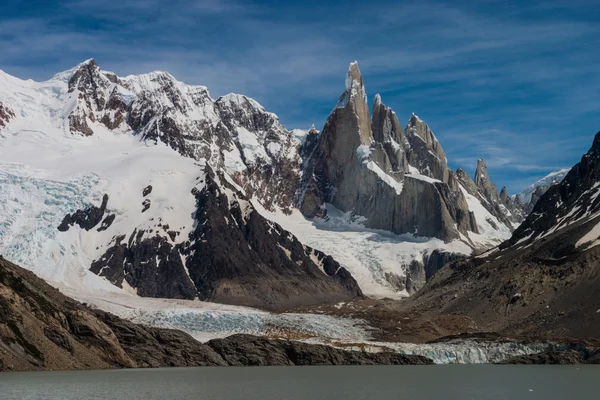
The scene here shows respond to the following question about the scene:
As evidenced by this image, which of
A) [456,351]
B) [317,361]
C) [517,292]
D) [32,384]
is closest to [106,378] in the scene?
[32,384]

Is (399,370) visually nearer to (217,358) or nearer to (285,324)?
(217,358)

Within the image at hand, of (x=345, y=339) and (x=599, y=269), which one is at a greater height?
(x=599, y=269)

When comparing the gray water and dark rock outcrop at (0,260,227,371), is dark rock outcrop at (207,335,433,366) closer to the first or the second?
dark rock outcrop at (0,260,227,371)

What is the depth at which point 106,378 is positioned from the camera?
102125 mm

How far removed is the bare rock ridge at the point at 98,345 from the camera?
107m

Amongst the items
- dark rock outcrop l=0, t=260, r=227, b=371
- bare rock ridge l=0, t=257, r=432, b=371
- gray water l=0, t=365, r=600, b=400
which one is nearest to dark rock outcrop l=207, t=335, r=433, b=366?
bare rock ridge l=0, t=257, r=432, b=371

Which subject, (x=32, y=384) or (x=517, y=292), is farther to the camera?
(x=517, y=292)

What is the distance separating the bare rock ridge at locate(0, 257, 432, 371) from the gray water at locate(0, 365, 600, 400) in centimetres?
423

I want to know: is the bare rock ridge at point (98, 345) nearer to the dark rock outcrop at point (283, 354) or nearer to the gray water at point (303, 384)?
the dark rock outcrop at point (283, 354)

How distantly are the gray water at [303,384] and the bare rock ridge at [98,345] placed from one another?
166 inches

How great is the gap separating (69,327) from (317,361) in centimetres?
4086

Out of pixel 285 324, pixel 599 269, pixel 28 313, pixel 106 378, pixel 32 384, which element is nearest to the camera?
pixel 32 384

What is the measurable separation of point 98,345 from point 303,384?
3680 centimetres

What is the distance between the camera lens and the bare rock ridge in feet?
351
